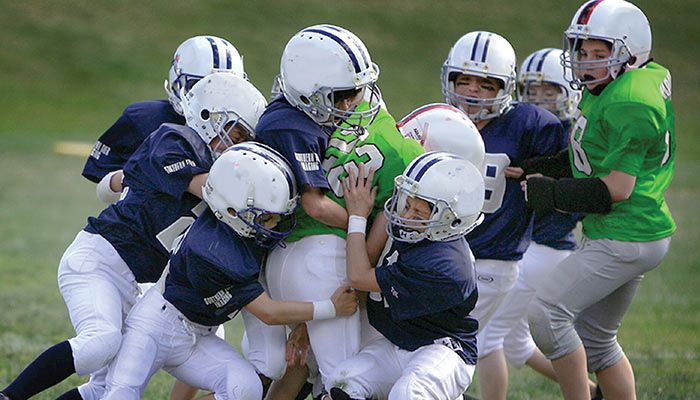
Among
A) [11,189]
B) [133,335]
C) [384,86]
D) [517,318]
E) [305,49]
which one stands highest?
[305,49]

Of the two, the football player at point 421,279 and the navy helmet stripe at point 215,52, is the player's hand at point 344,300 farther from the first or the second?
the navy helmet stripe at point 215,52

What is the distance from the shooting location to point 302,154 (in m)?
3.96

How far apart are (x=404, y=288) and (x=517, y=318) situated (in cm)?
185

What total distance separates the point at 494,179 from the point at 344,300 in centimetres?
132

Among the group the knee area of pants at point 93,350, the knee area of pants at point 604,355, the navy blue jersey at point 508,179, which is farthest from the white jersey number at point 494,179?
the knee area of pants at point 93,350

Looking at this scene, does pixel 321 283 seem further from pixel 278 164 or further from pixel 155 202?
pixel 155 202

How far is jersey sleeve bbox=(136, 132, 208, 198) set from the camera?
4.20m

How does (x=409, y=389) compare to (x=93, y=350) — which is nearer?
(x=409, y=389)

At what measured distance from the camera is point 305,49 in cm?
403

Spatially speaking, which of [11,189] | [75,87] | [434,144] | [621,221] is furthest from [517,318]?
[75,87]

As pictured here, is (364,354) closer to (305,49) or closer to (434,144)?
(434,144)

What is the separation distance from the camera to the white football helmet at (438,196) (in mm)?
3879

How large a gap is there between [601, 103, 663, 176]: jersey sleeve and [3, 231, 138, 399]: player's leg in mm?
2148

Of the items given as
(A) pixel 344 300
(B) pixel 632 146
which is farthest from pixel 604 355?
(A) pixel 344 300
